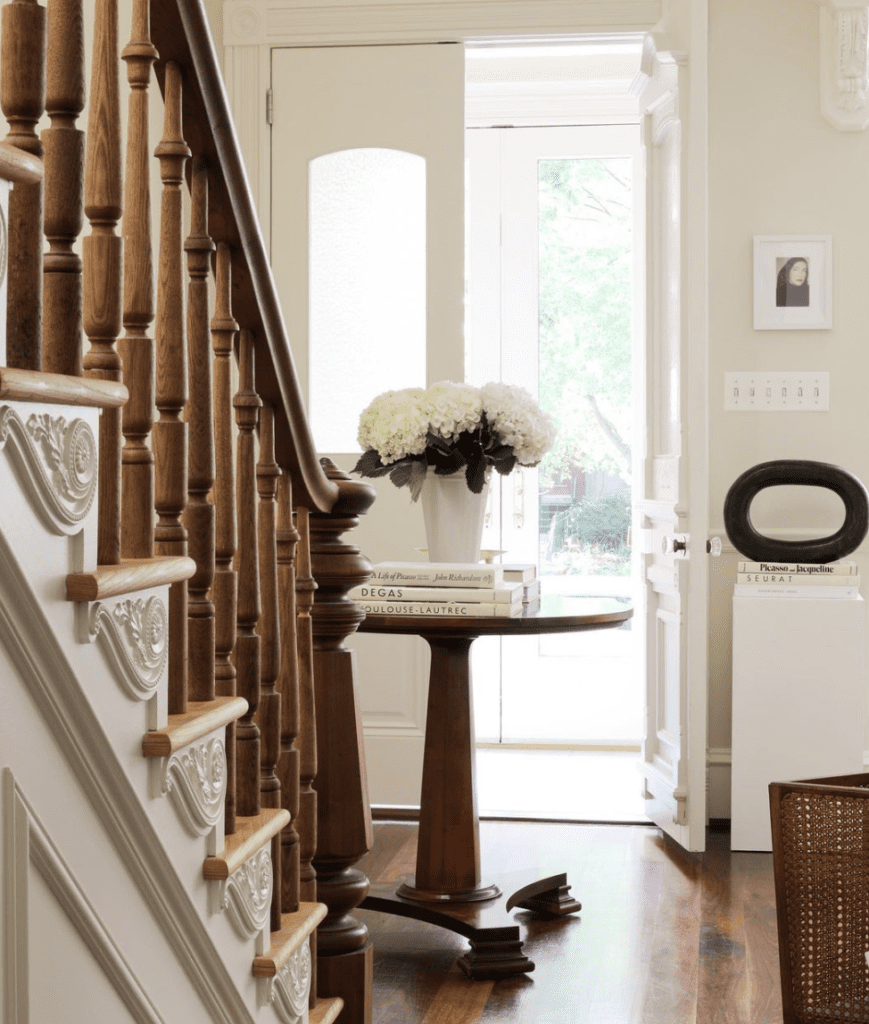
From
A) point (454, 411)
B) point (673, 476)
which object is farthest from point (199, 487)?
point (673, 476)

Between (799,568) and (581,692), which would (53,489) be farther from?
(581,692)

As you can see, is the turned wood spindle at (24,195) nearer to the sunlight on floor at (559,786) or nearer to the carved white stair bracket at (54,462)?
the carved white stair bracket at (54,462)

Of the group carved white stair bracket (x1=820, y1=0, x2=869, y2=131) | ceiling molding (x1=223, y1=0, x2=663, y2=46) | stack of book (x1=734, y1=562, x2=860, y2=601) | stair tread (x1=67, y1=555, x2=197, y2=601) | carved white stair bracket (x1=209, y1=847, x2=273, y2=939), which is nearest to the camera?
stair tread (x1=67, y1=555, x2=197, y2=601)

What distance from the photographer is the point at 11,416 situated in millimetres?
954

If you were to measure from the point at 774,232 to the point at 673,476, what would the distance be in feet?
2.98

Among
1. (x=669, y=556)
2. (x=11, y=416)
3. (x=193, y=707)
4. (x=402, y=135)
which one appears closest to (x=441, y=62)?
(x=402, y=135)

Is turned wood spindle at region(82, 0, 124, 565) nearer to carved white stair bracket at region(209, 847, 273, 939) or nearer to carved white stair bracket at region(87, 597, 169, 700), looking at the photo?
carved white stair bracket at region(87, 597, 169, 700)

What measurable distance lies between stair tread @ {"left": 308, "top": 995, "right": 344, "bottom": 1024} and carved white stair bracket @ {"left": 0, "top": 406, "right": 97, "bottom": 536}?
1.09 meters

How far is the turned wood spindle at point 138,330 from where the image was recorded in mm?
1231

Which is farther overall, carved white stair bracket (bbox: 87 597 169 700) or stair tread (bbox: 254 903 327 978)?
stair tread (bbox: 254 903 327 978)

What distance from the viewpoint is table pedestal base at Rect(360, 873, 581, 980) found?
2.70m

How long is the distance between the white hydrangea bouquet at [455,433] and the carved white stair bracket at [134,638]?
5.30 ft

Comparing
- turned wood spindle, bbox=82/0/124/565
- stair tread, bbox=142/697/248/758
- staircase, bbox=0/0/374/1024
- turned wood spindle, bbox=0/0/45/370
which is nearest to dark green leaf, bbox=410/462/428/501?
staircase, bbox=0/0/374/1024

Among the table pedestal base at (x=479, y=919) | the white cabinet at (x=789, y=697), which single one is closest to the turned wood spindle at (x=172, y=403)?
the table pedestal base at (x=479, y=919)
